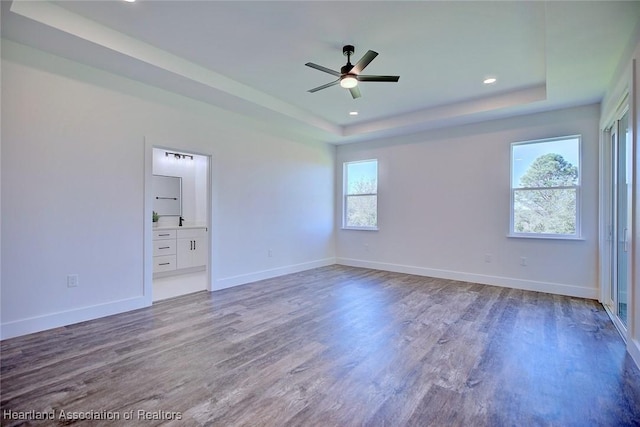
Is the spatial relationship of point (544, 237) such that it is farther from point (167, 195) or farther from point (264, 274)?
point (167, 195)

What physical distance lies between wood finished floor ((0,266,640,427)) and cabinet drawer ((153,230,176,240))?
180 centimetres

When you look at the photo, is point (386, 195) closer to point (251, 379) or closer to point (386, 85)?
point (386, 85)

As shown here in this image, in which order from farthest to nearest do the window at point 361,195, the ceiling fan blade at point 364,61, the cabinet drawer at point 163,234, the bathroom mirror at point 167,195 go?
the window at point 361,195, the bathroom mirror at point 167,195, the cabinet drawer at point 163,234, the ceiling fan blade at point 364,61


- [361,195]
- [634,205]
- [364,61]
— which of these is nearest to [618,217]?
[634,205]

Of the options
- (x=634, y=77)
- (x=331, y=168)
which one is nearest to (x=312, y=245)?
(x=331, y=168)

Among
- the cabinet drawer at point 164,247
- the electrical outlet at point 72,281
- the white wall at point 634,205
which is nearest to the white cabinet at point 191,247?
the cabinet drawer at point 164,247

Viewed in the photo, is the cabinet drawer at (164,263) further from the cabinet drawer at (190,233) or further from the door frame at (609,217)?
the door frame at (609,217)

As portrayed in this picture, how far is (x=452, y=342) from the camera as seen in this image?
9.29 ft

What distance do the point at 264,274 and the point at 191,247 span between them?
160cm

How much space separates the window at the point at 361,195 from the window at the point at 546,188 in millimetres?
2499

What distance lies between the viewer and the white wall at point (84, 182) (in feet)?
9.49

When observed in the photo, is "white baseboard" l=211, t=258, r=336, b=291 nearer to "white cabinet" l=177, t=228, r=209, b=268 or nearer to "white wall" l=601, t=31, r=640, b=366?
"white cabinet" l=177, t=228, r=209, b=268

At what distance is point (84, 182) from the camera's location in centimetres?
332

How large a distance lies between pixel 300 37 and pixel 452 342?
3272mm
